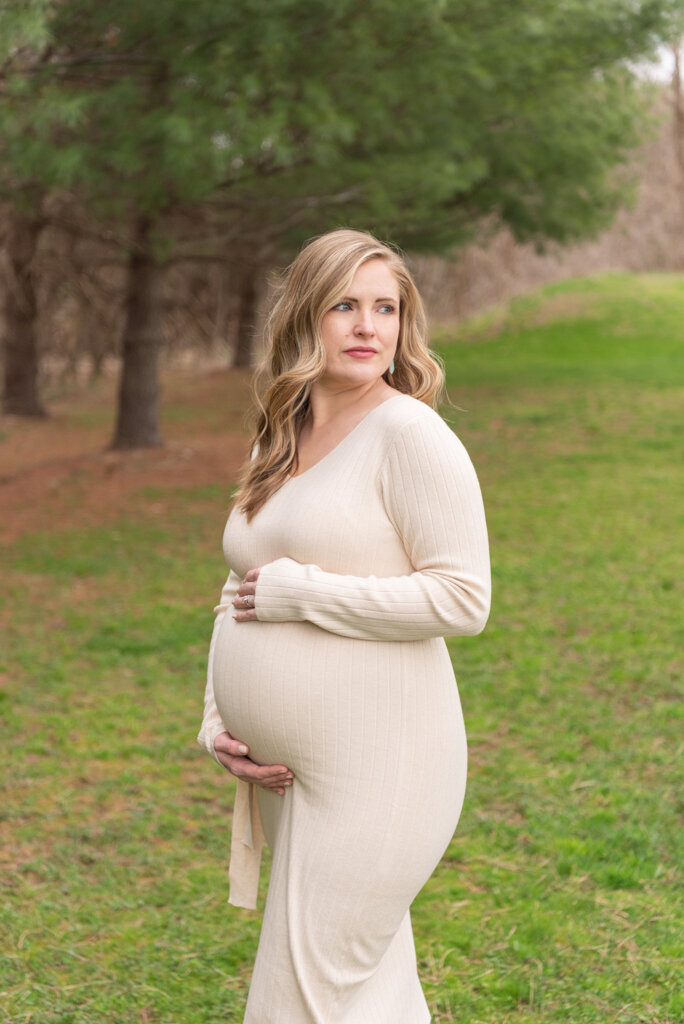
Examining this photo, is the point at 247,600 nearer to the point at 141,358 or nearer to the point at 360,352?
the point at 360,352

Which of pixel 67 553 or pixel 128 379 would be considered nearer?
pixel 67 553

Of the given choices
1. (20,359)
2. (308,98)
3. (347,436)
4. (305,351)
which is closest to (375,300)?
(305,351)

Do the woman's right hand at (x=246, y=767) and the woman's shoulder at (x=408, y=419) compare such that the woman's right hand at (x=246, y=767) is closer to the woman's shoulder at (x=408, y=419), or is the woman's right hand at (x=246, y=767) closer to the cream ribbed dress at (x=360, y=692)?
the cream ribbed dress at (x=360, y=692)

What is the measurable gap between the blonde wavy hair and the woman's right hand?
47 centimetres

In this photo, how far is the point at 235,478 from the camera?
6.76m

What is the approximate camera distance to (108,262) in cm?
1296

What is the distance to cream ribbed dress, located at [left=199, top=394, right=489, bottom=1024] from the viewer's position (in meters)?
2.05

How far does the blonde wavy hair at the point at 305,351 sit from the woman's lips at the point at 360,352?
2.1 inches

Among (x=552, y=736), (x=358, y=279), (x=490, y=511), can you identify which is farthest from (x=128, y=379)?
(x=358, y=279)

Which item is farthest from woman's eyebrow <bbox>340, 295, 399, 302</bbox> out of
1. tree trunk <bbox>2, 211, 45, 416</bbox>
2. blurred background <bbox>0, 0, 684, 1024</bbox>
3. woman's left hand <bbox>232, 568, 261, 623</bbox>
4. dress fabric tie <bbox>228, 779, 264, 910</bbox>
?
tree trunk <bbox>2, 211, 45, 416</bbox>

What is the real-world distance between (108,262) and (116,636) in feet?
23.8

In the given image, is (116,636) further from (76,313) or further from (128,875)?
(76,313)

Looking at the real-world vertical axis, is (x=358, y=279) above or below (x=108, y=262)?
below

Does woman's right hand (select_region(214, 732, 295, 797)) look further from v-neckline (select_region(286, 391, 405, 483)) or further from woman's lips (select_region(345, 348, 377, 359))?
woman's lips (select_region(345, 348, 377, 359))
